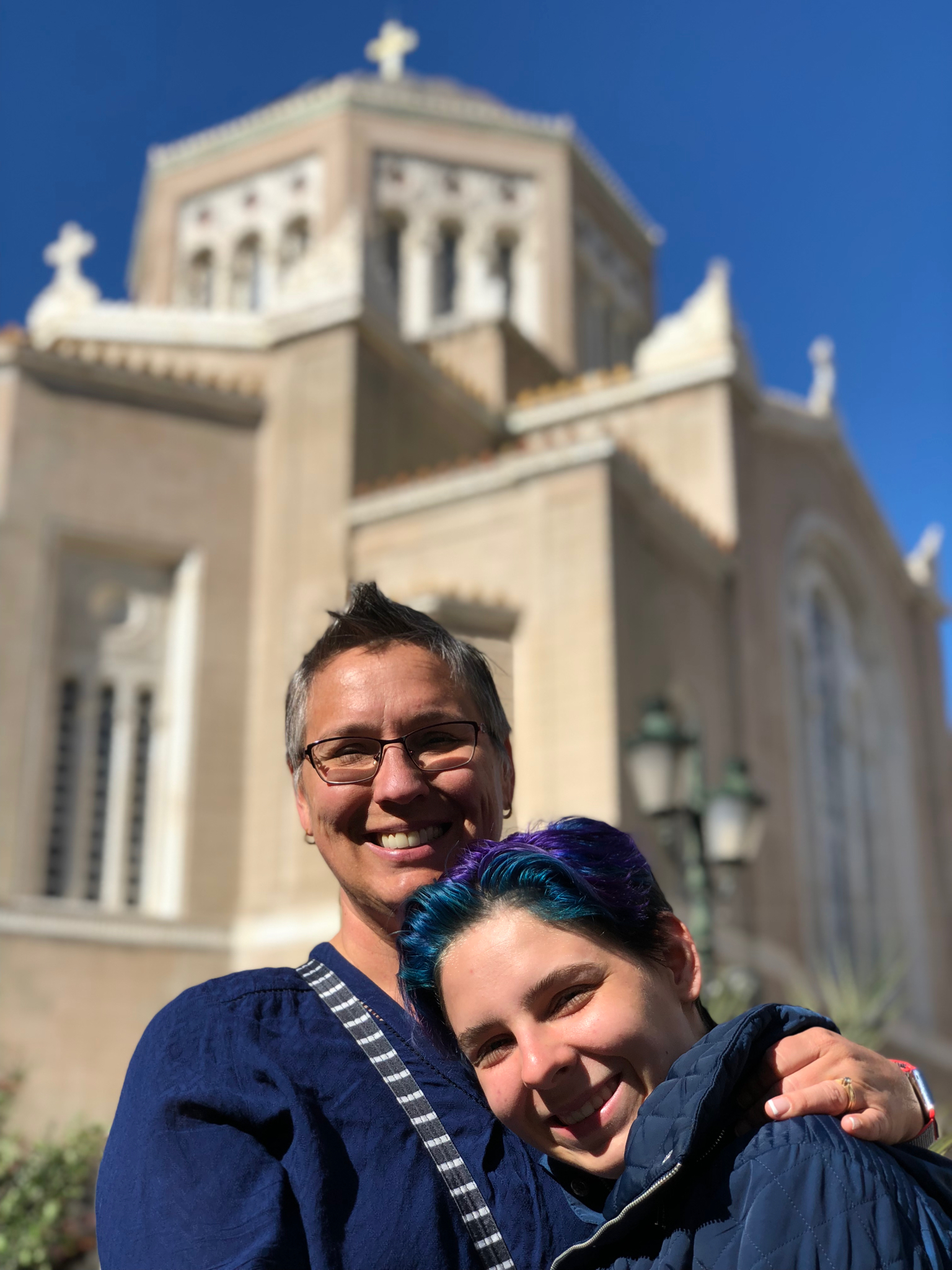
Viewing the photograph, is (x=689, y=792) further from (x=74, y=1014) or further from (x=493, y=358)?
(x=493, y=358)

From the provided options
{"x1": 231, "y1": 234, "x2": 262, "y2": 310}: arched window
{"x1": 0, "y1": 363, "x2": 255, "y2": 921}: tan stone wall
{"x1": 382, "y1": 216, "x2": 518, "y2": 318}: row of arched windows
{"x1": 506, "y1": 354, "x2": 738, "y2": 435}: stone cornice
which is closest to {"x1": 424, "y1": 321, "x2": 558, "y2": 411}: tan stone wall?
{"x1": 506, "y1": 354, "x2": 738, "y2": 435}: stone cornice

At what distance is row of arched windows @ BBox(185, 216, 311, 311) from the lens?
24.6m

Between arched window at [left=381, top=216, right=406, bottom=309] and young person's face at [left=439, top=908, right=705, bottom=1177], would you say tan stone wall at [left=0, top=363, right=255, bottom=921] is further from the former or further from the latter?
young person's face at [left=439, top=908, right=705, bottom=1177]

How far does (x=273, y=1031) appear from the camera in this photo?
2154 millimetres

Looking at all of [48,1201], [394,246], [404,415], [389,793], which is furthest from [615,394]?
[389,793]

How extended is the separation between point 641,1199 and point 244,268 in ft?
81.2

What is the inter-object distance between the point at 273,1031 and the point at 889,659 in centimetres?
2114

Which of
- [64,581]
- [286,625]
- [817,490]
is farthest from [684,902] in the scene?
[817,490]

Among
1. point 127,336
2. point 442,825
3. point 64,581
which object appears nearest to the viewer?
point 442,825

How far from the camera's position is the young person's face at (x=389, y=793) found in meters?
2.44

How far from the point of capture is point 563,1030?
6.71 feet

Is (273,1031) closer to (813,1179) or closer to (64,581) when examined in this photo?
(813,1179)

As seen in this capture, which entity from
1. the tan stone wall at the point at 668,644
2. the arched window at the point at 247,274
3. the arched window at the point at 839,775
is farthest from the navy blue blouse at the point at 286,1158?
the arched window at the point at 247,274

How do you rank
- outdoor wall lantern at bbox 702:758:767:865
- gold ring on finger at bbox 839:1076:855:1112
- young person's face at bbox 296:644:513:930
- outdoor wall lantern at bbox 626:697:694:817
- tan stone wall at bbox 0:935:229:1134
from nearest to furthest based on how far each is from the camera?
gold ring on finger at bbox 839:1076:855:1112 → young person's face at bbox 296:644:513:930 → outdoor wall lantern at bbox 626:697:694:817 → outdoor wall lantern at bbox 702:758:767:865 → tan stone wall at bbox 0:935:229:1134
